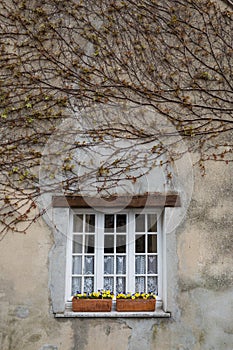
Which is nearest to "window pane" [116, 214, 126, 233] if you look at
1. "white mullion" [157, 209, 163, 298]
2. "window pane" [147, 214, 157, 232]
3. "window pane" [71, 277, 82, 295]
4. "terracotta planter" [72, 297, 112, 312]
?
"window pane" [147, 214, 157, 232]

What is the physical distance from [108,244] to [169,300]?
88 cm

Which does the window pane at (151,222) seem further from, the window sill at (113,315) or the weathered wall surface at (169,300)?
the window sill at (113,315)

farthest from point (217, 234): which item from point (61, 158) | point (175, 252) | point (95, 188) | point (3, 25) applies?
point (3, 25)

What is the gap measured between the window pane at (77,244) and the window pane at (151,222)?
751mm

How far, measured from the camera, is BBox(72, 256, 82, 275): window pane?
458 centimetres

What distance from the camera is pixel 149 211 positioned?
4.69m

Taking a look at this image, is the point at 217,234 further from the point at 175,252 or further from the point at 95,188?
the point at 95,188

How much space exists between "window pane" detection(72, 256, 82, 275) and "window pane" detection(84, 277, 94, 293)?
0.11 meters

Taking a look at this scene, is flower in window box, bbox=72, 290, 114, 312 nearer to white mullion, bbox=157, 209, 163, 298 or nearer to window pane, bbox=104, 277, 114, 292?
window pane, bbox=104, 277, 114, 292

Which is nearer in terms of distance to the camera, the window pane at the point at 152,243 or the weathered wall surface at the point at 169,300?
the weathered wall surface at the point at 169,300

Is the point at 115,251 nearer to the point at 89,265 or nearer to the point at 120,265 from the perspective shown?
the point at 120,265

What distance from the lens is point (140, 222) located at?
4.72m

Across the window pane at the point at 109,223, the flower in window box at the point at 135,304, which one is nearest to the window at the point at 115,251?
the window pane at the point at 109,223

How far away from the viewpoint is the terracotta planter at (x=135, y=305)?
4293 millimetres
